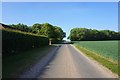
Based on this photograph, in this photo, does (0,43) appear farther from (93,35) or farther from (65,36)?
(65,36)

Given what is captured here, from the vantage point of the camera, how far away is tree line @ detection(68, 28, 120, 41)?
14050cm

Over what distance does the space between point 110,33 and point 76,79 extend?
143m

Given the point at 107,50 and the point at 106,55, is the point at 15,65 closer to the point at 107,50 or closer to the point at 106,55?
the point at 106,55

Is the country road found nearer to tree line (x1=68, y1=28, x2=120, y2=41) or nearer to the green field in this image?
the green field

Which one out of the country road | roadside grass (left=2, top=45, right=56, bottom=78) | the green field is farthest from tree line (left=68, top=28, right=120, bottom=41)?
the country road

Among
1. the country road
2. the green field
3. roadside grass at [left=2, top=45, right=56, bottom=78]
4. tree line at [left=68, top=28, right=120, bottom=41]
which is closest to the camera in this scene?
the country road

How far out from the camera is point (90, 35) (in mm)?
142000

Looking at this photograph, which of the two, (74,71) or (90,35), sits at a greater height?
(90,35)

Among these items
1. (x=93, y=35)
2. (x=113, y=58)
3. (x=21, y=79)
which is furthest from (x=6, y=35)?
(x=93, y=35)

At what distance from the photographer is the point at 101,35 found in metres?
148

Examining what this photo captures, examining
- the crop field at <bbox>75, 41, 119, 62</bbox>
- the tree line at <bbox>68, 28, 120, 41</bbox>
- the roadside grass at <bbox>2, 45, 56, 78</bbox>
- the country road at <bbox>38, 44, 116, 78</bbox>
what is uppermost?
the tree line at <bbox>68, 28, 120, 41</bbox>

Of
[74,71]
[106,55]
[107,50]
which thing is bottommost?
[74,71]

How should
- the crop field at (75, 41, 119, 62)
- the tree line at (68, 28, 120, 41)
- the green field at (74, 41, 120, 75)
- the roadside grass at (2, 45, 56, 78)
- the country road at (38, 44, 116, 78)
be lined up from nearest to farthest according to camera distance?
the country road at (38, 44, 116, 78), the roadside grass at (2, 45, 56, 78), the green field at (74, 41, 120, 75), the crop field at (75, 41, 119, 62), the tree line at (68, 28, 120, 41)

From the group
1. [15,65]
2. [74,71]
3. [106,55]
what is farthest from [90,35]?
[74,71]
